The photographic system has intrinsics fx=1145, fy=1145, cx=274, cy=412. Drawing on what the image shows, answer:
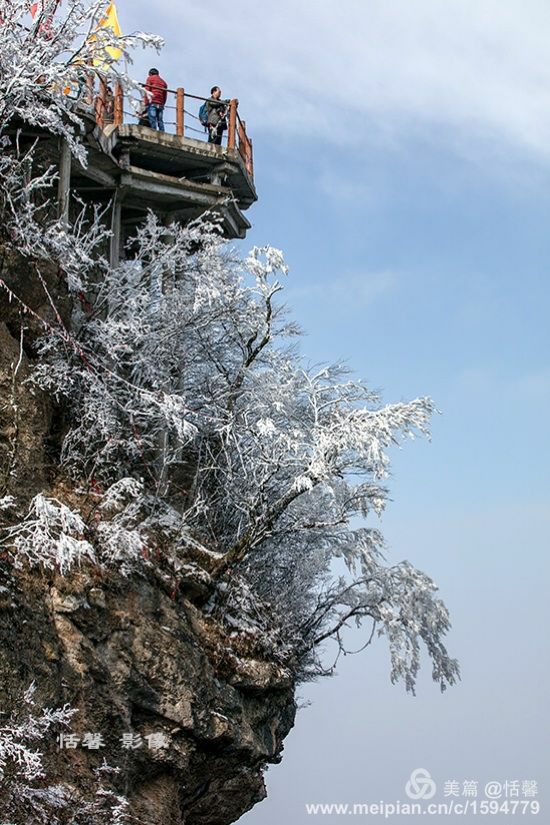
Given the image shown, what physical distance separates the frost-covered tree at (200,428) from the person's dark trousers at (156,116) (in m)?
2.15

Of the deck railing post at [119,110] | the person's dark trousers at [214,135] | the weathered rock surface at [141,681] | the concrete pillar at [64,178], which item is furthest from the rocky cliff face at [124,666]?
the person's dark trousers at [214,135]

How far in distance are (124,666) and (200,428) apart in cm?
583

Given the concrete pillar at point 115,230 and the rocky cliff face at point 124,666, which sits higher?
the concrete pillar at point 115,230

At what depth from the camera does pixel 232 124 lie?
80.6 feet

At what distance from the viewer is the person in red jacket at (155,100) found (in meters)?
23.6

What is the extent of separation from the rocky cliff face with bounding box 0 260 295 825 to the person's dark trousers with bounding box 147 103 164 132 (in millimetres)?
5725

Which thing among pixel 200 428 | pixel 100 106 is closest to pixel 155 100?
pixel 100 106

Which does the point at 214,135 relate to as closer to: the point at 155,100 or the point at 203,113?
the point at 203,113

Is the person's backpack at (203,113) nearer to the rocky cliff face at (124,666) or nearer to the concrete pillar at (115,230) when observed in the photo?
the concrete pillar at (115,230)

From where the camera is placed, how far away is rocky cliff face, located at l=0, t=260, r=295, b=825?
1634 centimetres

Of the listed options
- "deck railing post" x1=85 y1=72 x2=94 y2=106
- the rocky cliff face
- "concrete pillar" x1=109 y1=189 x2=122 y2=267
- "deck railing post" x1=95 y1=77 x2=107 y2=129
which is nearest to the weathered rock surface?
the rocky cliff face

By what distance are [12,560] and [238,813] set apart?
821 centimetres

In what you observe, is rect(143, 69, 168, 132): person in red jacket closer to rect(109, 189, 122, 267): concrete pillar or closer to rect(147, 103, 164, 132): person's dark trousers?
rect(147, 103, 164, 132): person's dark trousers

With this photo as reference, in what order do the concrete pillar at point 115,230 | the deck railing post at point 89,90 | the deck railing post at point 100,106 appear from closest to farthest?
the deck railing post at point 89,90 < the deck railing post at point 100,106 < the concrete pillar at point 115,230
